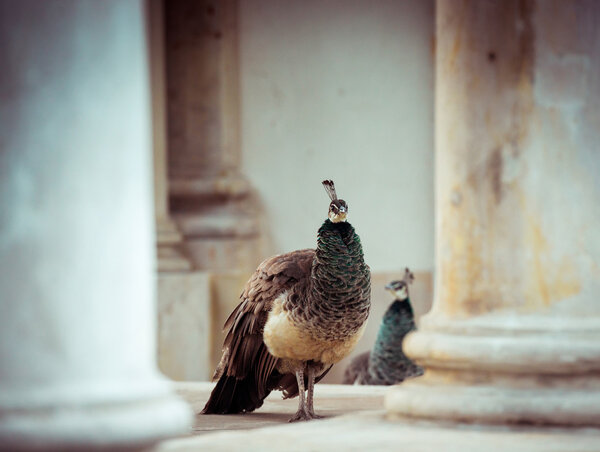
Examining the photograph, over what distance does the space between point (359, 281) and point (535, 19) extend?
5.03ft

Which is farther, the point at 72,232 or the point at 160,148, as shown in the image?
the point at 160,148

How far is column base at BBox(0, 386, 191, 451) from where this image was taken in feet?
5.78

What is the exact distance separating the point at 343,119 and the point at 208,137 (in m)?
0.90

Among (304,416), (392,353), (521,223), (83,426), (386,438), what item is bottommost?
(392,353)

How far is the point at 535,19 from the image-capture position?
286cm

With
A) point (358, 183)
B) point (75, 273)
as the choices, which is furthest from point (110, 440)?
point (358, 183)

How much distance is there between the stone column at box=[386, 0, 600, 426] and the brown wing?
142 cm

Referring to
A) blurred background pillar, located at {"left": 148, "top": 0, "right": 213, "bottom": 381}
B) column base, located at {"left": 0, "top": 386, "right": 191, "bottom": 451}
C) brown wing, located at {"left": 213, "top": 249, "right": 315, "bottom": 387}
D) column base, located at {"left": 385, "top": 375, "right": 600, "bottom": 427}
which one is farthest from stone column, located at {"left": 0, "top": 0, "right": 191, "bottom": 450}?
blurred background pillar, located at {"left": 148, "top": 0, "right": 213, "bottom": 381}

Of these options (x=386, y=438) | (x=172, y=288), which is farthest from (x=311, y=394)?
(x=172, y=288)

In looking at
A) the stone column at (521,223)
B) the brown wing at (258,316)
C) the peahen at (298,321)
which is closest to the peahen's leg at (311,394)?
the peahen at (298,321)

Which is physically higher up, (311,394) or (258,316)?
(258,316)

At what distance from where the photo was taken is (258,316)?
4.37 meters

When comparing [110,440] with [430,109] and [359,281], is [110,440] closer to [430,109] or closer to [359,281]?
[359,281]

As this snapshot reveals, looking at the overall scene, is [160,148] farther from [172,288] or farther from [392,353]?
[392,353]
